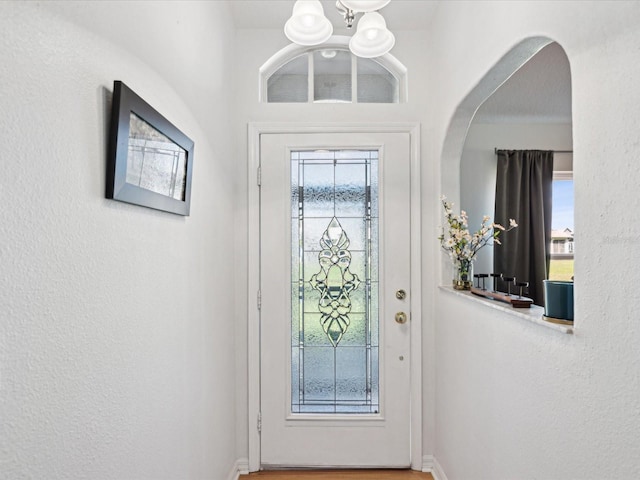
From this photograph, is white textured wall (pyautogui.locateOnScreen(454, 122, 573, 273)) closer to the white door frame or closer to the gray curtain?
the gray curtain

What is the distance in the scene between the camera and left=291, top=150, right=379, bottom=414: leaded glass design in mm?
2471

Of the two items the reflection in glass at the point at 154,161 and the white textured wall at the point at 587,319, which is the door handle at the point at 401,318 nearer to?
the white textured wall at the point at 587,319

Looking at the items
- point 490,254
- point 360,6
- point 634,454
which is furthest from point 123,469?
point 490,254

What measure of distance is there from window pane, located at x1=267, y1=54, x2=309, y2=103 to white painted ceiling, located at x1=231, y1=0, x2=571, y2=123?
0.75ft

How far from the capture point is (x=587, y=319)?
39.8 inches

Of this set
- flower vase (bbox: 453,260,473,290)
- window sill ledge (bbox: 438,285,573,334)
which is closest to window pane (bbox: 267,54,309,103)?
flower vase (bbox: 453,260,473,290)

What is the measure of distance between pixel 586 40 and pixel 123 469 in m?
1.57

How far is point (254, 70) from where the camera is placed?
248 centimetres

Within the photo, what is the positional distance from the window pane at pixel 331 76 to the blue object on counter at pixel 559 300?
173cm

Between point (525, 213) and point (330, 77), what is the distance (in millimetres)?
2094

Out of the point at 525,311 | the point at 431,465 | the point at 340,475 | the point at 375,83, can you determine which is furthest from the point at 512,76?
the point at 340,475

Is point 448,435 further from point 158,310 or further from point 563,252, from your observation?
point 563,252

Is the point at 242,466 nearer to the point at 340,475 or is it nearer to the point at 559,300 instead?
the point at 340,475

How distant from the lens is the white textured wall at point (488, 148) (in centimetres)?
349
